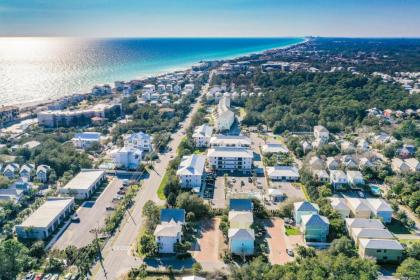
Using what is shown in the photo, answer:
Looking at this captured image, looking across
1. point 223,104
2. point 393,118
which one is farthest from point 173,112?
point 393,118

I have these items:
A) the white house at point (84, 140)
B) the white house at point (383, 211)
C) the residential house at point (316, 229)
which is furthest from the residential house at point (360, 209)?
the white house at point (84, 140)

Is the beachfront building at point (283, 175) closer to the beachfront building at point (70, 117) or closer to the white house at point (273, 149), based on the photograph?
the white house at point (273, 149)

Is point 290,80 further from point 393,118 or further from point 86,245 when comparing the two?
point 86,245

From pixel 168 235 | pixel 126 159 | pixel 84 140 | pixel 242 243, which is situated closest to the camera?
pixel 242 243

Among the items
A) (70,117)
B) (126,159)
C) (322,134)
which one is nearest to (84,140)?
(126,159)

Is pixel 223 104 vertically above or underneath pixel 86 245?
above

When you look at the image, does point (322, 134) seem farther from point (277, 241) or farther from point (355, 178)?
point (277, 241)
